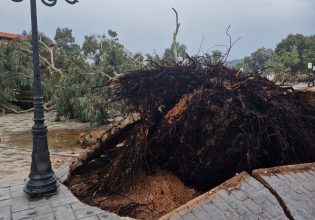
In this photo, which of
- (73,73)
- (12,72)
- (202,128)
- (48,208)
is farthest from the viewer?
(12,72)

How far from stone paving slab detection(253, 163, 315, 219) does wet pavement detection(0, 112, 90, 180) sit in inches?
176

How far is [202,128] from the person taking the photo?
3.46 metres

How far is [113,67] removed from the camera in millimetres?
13852

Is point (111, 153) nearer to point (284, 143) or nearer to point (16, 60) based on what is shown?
point (284, 143)

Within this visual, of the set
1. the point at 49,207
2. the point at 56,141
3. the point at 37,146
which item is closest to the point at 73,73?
the point at 56,141

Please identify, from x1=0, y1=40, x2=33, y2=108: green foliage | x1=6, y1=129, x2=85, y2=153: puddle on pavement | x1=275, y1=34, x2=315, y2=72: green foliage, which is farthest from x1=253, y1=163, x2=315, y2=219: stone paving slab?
x1=275, y1=34, x2=315, y2=72: green foliage

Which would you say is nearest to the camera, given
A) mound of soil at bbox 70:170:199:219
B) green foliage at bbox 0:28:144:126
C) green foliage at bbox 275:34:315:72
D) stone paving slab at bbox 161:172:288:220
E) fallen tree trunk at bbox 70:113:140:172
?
stone paving slab at bbox 161:172:288:220

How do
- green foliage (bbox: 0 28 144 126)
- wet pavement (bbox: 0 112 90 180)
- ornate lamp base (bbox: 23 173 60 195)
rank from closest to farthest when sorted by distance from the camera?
ornate lamp base (bbox: 23 173 60 195) → wet pavement (bbox: 0 112 90 180) → green foliage (bbox: 0 28 144 126)

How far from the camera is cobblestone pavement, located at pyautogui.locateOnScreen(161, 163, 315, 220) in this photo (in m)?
2.68

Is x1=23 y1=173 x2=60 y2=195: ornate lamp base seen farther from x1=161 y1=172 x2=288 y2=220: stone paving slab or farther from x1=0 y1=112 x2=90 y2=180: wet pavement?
x1=161 y1=172 x2=288 y2=220: stone paving slab

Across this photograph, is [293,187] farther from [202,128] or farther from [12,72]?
[12,72]

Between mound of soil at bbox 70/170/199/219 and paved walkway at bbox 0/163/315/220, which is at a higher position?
paved walkway at bbox 0/163/315/220

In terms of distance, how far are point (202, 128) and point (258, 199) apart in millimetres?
923

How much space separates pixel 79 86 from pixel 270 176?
11.0 m
